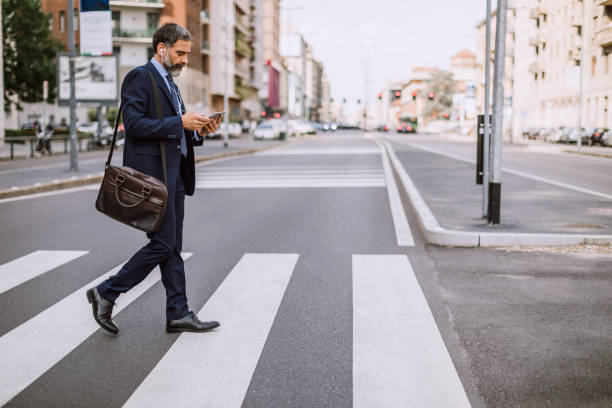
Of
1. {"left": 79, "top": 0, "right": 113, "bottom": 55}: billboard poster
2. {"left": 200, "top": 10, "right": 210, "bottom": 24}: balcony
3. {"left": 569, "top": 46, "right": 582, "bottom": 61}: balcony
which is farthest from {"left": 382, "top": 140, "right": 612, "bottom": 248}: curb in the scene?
{"left": 200, "top": 10, "right": 210, "bottom": 24}: balcony

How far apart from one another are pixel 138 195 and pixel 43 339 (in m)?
1.08

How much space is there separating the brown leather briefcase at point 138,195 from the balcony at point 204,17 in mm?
64487

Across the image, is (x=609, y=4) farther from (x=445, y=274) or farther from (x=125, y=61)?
(x=445, y=274)

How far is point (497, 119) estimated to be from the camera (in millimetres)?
8500

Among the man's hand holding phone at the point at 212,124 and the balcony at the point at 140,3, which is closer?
the man's hand holding phone at the point at 212,124

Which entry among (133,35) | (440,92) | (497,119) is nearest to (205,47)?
(133,35)

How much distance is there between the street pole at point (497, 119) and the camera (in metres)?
8.45

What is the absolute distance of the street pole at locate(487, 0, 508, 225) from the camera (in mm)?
8445

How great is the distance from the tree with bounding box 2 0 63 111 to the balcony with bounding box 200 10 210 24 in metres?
15.4

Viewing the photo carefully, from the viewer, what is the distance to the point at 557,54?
68.3 metres

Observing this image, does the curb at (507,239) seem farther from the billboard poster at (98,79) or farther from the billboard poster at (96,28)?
the billboard poster at (98,79)

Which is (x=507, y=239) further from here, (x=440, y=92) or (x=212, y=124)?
(x=440, y=92)

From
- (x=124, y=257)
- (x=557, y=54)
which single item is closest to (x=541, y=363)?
(x=124, y=257)

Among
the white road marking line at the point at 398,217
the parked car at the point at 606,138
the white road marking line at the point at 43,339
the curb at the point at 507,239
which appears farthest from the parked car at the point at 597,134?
the white road marking line at the point at 43,339
